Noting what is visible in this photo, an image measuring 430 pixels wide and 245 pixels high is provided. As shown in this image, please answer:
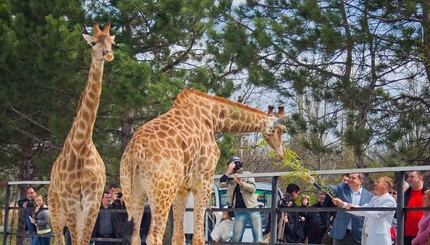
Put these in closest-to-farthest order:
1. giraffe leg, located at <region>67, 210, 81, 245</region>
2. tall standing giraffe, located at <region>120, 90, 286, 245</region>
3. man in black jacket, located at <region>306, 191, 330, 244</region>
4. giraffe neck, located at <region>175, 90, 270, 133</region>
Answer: tall standing giraffe, located at <region>120, 90, 286, 245</region> → giraffe leg, located at <region>67, 210, 81, 245</region> → giraffe neck, located at <region>175, 90, 270, 133</region> → man in black jacket, located at <region>306, 191, 330, 244</region>

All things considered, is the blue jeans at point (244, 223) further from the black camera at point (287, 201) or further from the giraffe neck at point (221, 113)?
the giraffe neck at point (221, 113)

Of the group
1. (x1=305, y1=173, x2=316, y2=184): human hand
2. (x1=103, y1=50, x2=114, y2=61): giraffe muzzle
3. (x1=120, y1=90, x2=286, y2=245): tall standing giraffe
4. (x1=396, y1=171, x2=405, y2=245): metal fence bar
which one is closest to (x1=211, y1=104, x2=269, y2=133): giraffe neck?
(x1=120, y1=90, x2=286, y2=245): tall standing giraffe

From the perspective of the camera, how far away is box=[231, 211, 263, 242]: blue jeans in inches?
432

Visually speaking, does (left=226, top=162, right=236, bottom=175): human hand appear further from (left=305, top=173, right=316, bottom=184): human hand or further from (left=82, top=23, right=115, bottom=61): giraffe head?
(left=82, top=23, right=115, bottom=61): giraffe head

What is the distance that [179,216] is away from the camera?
9336 mm

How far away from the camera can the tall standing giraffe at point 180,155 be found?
852cm

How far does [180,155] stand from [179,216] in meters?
0.93

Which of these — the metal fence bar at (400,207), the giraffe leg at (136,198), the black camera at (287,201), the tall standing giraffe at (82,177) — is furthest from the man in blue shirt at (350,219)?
the tall standing giraffe at (82,177)

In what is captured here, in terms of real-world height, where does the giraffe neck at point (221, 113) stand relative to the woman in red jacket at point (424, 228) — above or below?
above

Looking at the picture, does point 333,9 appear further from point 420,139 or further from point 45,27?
point 45,27

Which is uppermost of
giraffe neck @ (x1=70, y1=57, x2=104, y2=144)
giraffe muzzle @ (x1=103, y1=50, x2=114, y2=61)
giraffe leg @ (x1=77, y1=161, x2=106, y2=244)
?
giraffe muzzle @ (x1=103, y1=50, x2=114, y2=61)

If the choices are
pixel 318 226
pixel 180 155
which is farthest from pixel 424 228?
pixel 318 226

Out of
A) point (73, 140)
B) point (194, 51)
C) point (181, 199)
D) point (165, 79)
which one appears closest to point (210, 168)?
point (181, 199)

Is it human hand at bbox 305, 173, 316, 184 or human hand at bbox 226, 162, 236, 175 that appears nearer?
human hand at bbox 305, 173, 316, 184
